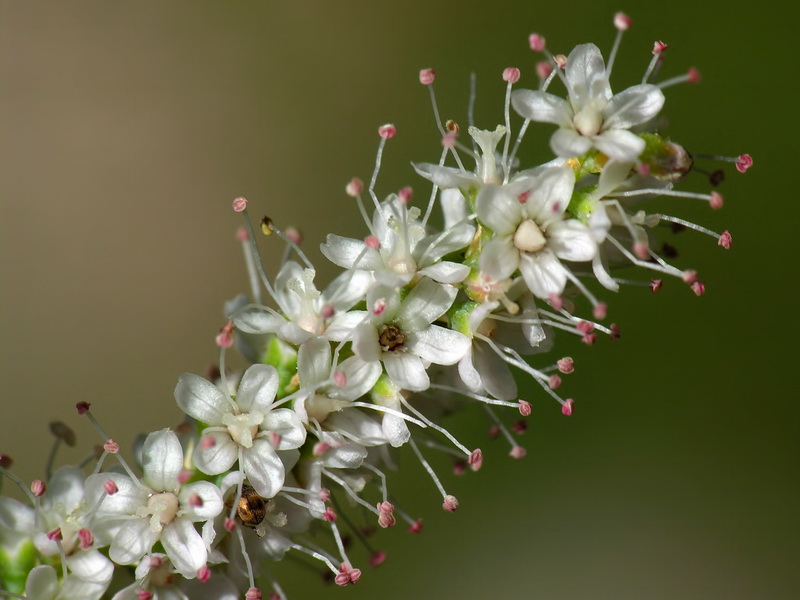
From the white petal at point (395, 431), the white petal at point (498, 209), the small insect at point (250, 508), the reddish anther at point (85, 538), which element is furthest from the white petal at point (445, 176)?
the reddish anther at point (85, 538)

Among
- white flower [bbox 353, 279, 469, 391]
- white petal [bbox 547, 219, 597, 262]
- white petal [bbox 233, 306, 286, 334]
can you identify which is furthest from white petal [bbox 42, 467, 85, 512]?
white petal [bbox 547, 219, 597, 262]

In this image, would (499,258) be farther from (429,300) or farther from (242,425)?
(242,425)

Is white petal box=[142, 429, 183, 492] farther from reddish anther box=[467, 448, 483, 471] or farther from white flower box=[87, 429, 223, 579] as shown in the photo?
reddish anther box=[467, 448, 483, 471]

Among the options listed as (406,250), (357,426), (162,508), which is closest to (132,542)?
(162,508)

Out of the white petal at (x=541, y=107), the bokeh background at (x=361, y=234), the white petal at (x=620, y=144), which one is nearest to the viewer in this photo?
the white petal at (x=620, y=144)

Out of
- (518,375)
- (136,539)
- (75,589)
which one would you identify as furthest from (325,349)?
(518,375)

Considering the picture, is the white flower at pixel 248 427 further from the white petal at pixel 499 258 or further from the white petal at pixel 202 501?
the white petal at pixel 499 258

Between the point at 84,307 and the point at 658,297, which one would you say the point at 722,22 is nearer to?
the point at 658,297
